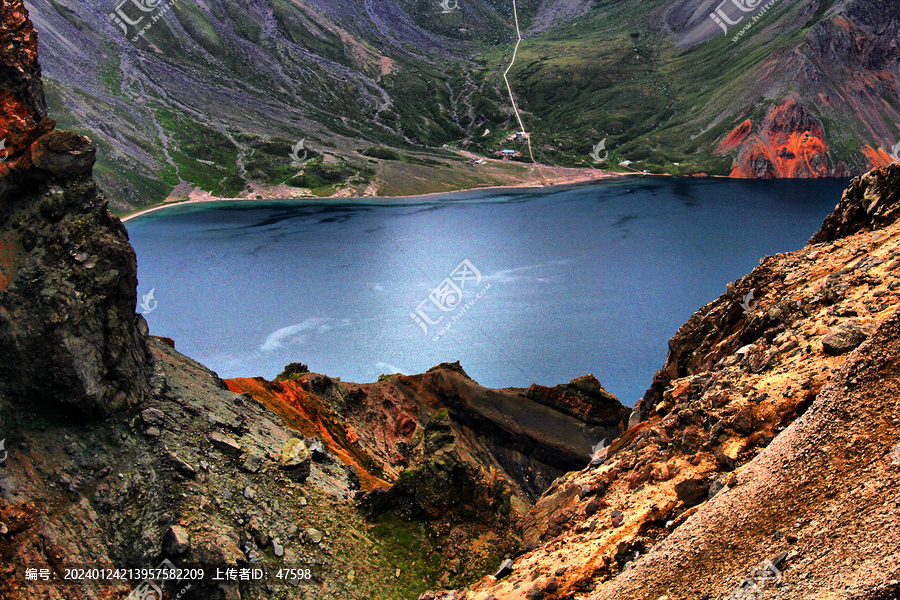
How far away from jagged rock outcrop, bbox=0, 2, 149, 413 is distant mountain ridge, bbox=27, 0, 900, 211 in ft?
327

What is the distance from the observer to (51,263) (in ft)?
50.7

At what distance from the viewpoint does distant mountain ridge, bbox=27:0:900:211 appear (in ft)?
402

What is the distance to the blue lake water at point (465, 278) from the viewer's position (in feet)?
160

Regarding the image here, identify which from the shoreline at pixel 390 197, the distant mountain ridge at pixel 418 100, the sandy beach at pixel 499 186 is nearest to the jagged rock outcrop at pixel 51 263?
the shoreline at pixel 390 197

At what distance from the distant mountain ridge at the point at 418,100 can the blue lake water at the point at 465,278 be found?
20182mm

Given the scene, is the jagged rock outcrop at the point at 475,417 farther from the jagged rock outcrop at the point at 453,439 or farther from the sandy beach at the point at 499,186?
the sandy beach at the point at 499,186

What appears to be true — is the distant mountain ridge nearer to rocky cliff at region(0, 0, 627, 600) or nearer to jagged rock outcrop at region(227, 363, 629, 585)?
jagged rock outcrop at region(227, 363, 629, 585)

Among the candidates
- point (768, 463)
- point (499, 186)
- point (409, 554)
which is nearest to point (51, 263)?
point (409, 554)

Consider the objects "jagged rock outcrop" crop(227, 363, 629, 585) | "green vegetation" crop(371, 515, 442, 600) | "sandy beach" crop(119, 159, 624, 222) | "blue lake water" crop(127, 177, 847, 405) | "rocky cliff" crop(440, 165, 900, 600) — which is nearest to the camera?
"rocky cliff" crop(440, 165, 900, 600)

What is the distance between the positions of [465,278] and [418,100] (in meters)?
137

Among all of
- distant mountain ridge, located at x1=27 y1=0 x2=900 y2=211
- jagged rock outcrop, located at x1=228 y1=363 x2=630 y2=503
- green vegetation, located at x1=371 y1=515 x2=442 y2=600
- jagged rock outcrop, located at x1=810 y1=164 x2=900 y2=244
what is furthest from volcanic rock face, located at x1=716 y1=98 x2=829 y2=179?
green vegetation, located at x1=371 y1=515 x2=442 y2=600

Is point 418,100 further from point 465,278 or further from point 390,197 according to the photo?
point 465,278

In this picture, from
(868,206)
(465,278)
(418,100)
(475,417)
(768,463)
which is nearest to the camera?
(768,463)

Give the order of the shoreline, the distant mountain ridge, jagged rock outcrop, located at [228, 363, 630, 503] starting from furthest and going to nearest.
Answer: the distant mountain ridge → the shoreline → jagged rock outcrop, located at [228, 363, 630, 503]
